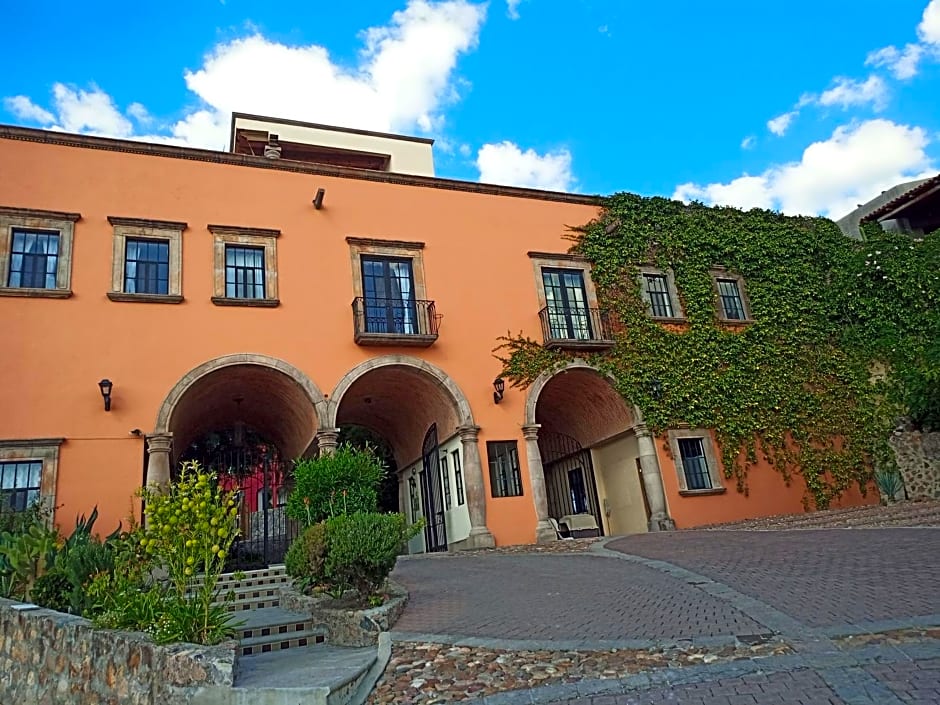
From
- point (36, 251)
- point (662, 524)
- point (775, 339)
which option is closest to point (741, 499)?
point (662, 524)

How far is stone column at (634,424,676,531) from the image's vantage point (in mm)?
15586

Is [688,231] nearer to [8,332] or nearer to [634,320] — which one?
[634,320]

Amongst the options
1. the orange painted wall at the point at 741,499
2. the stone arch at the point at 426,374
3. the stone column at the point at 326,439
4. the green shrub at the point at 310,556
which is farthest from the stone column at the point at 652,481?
the green shrub at the point at 310,556

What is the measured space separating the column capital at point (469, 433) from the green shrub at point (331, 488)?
12.9ft

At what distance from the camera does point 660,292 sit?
59.1 ft

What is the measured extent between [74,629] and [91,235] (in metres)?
10.6

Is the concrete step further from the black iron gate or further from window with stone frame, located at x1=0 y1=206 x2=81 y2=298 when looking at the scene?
window with stone frame, located at x1=0 y1=206 x2=81 y2=298

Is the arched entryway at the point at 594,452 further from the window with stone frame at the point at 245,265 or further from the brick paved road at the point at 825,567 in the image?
the window with stone frame at the point at 245,265

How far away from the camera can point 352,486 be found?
1103 cm

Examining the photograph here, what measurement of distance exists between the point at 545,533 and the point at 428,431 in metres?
4.22

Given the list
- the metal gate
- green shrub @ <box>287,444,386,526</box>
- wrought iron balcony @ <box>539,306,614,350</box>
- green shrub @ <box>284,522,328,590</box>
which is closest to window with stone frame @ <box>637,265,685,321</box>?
wrought iron balcony @ <box>539,306,614,350</box>

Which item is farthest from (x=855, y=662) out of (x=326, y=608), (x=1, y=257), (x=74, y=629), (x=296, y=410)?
(x=1, y=257)

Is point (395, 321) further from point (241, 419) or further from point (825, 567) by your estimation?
point (825, 567)

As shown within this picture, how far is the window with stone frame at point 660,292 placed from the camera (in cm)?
1775
